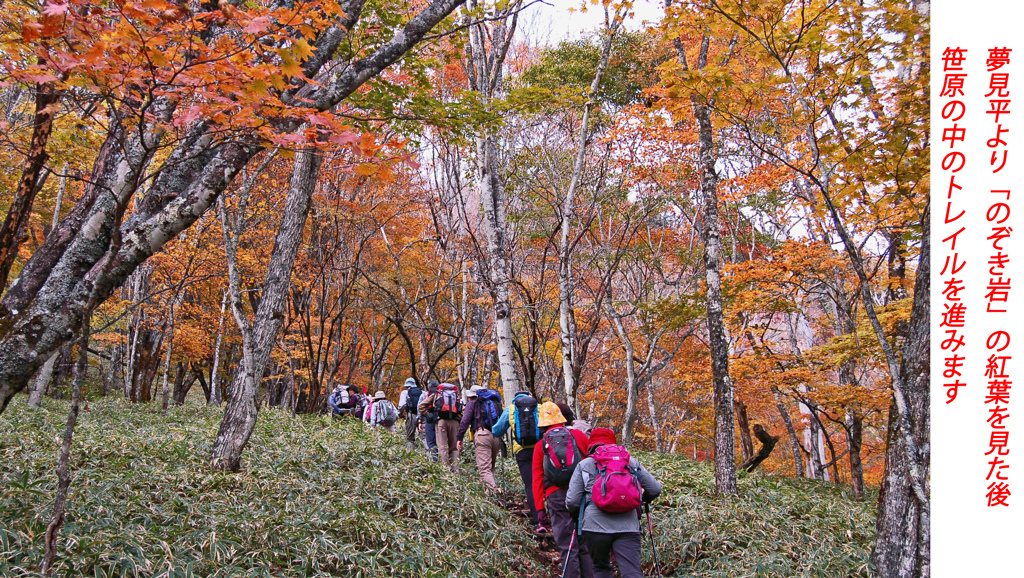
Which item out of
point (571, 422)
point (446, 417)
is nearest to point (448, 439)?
point (446, 417)

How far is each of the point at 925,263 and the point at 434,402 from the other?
251 inches

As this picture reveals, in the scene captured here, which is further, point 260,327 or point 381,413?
point 381,413

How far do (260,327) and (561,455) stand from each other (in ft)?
12.3

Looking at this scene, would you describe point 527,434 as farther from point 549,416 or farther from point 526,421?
point 549,416

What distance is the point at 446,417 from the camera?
8.05 metres

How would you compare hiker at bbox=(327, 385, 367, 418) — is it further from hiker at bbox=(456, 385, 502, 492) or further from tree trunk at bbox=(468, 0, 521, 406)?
hiker at bbox=(456, 385, 502, 492)

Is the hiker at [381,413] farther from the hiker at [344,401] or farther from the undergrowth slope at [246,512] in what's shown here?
the undergrowth slope at [246,512]

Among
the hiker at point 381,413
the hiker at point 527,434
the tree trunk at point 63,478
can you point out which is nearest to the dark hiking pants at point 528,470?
the hiker at point 527,434

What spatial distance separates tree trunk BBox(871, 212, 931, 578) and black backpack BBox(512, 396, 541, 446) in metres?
3.39

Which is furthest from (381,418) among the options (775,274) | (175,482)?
(775,274)

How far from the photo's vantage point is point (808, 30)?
4.36m

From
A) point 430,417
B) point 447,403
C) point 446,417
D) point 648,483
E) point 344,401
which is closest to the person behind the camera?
point 648,483
